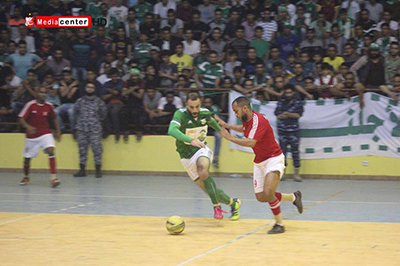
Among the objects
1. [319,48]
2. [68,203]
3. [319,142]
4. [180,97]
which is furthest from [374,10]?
[68,203]

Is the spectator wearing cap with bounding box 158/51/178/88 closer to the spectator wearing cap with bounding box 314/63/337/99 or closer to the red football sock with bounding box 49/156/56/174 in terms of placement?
the spectator wearing cap with bounding box 314/63/337/99

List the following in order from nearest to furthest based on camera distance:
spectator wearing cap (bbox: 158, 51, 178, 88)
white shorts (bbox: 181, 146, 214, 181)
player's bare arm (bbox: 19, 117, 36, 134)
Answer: white shorts (bbox: 181, 146, 214, 181) → player's bare arm (bbox: 19, 117, 36, 134) → spectator wearing cap (bbox: 158, 51, 178, 88)

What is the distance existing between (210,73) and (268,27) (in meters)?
2.58

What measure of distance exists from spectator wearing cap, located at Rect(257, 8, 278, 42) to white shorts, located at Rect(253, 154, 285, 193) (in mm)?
9926

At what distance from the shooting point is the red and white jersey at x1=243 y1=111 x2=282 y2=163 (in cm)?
934

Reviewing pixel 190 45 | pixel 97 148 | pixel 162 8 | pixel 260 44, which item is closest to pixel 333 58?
pixel 260 44

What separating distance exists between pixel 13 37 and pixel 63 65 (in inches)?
117

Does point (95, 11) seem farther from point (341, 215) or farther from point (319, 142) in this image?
point (341, 215)

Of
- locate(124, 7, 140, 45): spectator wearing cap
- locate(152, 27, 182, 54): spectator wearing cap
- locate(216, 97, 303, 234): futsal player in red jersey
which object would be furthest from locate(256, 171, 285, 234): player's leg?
locate(124, 7, 140, 45): spectator wearing cap

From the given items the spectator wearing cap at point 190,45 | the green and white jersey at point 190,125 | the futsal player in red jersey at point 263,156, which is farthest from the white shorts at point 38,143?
the futsal player in red jersey at point 263,156

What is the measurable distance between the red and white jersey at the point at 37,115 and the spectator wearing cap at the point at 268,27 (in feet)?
23.2

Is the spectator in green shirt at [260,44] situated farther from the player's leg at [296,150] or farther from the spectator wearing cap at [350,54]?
the player's leg at [296,150]

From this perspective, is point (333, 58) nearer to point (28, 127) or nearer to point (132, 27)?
point (132, 27)

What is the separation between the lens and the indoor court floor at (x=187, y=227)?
781 cm
